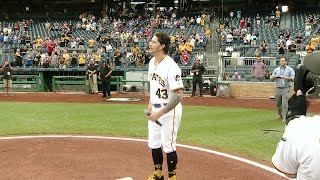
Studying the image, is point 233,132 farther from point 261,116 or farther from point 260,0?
point 260,0

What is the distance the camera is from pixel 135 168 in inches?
267

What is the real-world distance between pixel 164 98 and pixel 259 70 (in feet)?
46.8

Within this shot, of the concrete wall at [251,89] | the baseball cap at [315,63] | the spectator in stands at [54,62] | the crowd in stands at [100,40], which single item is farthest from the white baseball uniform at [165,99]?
the spectator in stands at [54,62]

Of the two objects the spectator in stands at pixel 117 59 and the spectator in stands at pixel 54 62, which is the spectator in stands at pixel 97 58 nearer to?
the spectator in stands at pixel 117 59

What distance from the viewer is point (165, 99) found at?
559 cm

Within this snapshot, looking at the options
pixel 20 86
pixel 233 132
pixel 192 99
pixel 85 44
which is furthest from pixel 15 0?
pixel 233 132

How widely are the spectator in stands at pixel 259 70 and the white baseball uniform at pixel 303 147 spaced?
17.5 metres

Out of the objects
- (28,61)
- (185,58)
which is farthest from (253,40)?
(28,61)

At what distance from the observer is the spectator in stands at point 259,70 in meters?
19.0

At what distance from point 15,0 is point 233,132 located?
36.9 metres

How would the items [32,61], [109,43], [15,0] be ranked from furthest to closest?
[15,0], [109,43], [32,61]

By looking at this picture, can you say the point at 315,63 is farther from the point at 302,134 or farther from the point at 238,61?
the point at 238,61

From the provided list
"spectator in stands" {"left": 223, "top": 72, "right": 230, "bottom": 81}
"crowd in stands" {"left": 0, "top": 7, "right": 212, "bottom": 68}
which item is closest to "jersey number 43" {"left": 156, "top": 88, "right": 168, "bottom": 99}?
"spectator in stands" {"left": 223, "top": 72, "right": 230, "bottom": 81}

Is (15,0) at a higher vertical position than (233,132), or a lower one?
higher
